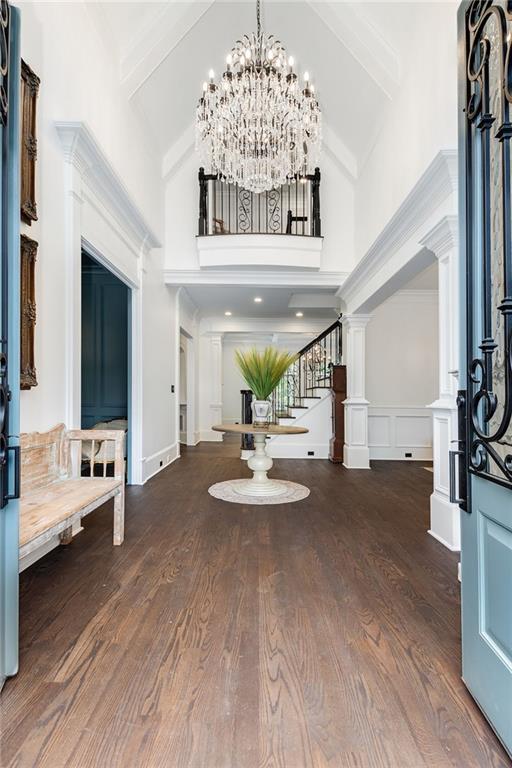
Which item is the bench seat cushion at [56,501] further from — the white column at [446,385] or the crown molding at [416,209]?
the crown molding at [416,209]

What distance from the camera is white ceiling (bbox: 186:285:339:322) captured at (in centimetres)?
682

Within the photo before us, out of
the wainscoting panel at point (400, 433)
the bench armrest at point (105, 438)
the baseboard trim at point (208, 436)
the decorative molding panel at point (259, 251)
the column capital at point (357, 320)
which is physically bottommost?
the baseboard trim at point (208, 436)

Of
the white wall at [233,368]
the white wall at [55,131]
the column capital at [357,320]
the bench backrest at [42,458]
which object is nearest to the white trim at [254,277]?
the column capital at [357,320]

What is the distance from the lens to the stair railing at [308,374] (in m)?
7.29

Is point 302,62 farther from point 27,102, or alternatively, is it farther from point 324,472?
point 324,472

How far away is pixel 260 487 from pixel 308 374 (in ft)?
12.5

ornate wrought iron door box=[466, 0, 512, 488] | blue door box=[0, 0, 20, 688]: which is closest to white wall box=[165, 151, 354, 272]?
blue door box=[0, 0, 20, 688]

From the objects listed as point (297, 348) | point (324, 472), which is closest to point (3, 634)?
point (324, 472)

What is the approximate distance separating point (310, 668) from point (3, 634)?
1.13 metres

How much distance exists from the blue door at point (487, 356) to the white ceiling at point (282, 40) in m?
3.18

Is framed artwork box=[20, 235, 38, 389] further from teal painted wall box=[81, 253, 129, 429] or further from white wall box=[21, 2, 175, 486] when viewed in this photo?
teal painted wall box=[81, 253, 129, 429]

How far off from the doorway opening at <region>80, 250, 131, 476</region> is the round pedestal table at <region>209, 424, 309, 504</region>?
189 cm

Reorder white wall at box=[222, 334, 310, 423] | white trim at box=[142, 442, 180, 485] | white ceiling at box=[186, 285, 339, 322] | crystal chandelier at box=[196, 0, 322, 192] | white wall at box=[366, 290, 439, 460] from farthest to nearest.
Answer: white wall at box=[222, 334, 310, 423]
white wall at box=[366, 290, 439, 460]
white ceiling at box=[186, 285, 339, 322]
white trim at box=[142, 442, 180, 485]
crystal chandelier at box=[196, 0, 322, 192]

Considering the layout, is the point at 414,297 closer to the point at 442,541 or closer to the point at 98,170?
the point at 442,541
